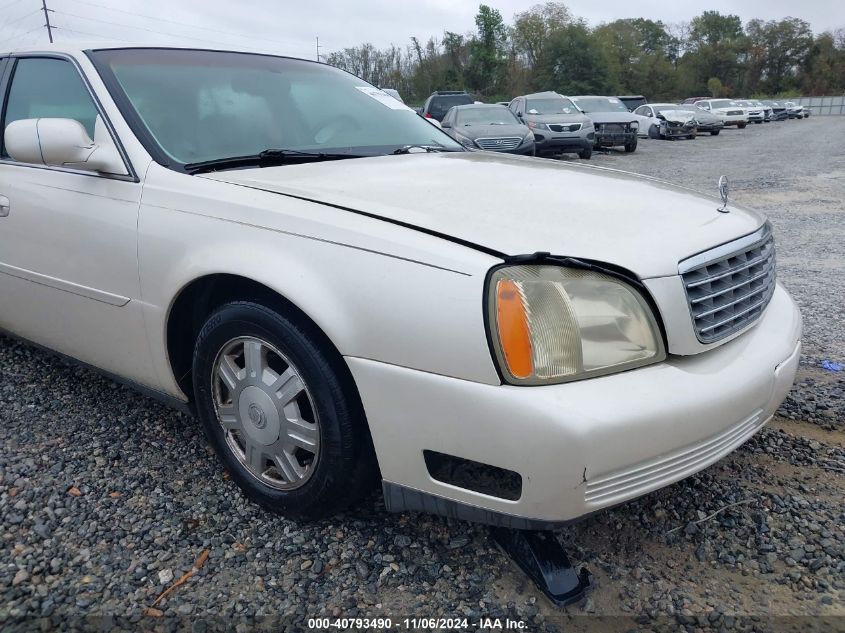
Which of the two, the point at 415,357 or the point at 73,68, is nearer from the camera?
the point at 415,357

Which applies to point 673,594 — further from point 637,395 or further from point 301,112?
point 301,112

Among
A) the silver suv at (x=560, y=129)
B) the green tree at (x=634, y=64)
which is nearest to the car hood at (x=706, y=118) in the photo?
the silver suv at (x=560, y=129)

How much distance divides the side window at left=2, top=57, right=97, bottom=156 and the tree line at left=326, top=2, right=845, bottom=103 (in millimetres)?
47746

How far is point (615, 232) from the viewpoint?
1935mm

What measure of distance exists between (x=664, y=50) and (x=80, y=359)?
85.8m

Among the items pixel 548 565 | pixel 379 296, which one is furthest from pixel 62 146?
pixel 548 565

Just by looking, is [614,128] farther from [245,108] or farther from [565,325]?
[565,325]

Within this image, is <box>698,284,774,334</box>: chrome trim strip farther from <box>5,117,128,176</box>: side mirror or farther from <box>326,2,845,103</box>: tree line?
<box>326,2,845,103</box>: tree line

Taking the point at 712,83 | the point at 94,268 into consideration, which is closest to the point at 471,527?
the point at 94,268


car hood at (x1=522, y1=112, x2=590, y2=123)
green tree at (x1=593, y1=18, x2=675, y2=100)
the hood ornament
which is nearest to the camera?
the hood ornament

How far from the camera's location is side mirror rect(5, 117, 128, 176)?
2.38 metres

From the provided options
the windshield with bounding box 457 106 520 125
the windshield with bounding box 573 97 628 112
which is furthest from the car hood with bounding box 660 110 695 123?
the windshield with bounding box 457 106 520 125

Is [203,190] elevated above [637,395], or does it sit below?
above

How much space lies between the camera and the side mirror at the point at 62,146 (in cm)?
238
